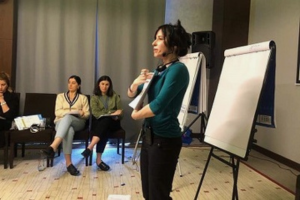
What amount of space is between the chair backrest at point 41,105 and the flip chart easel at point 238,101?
222cm

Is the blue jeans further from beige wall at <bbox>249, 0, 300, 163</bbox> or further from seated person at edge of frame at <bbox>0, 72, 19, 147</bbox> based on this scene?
beige wall at <bbox>249, 0, 300, 163</bbox>

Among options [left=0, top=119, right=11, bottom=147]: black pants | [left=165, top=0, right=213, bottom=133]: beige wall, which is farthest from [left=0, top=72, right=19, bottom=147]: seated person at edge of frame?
[left=165, top=0, right=213, bottom=133]: beige wall

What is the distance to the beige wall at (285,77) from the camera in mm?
3264

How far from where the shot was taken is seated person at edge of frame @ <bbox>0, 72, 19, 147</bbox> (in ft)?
9.89

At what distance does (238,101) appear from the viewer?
1808mm

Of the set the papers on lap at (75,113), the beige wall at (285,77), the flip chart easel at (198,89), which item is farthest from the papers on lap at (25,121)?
the beige wall at (285,77)

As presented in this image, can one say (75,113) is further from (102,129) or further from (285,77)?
(285,77)

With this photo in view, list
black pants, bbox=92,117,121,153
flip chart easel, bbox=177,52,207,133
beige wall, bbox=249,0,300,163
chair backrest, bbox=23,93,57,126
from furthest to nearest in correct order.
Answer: chair backrest, bbox=23,93,57,126
beige wall, bbox=249,0,300,163
black pants, bbox=92,117,121,153
flip chart easel, bbox=177,52,207,133

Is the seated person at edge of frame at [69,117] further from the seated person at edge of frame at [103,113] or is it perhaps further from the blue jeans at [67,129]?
the seated person at edge of frame at [103,113]

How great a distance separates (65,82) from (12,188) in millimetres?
1813

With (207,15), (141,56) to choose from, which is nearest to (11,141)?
(141,56)

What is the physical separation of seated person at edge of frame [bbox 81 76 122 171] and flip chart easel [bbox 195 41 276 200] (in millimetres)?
1423

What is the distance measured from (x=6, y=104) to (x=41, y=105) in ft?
1.50

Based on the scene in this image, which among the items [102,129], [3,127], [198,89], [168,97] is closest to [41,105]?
[3,127]
